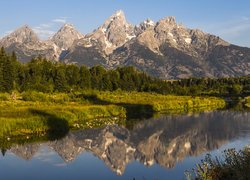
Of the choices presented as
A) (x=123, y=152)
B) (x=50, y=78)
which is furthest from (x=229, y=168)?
(x=50, y=78)

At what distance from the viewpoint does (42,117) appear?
66.1 meters

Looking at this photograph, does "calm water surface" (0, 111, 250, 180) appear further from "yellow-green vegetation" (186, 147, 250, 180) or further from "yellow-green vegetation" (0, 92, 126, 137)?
"yellow-green vegetation" (186, 147, 250, 180)

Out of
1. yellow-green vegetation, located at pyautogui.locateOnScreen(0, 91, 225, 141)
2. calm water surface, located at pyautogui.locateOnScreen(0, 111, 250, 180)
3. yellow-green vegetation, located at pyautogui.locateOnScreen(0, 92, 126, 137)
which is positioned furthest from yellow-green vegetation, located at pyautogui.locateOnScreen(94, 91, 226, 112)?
calm water surface, located at pyautogui.locateOnScreen(0, 111, 250, 180)

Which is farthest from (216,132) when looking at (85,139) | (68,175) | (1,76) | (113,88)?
(113,88)

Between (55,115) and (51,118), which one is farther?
(55,115)

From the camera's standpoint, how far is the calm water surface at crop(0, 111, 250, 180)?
1656 inches

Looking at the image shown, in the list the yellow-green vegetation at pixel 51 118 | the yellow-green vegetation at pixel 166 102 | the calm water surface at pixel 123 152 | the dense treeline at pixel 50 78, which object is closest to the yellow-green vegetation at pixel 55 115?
the yellow-green vegetation at pixel 51 118

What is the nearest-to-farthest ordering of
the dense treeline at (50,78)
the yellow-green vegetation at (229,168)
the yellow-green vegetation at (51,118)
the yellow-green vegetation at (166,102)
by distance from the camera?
1. the yellow-green vegetation at (229,168)
2. the yellow-green vegetation at (51,118)
3. the yellow-green vegetation at (166,102)
4. the dense treeline at (50,78)

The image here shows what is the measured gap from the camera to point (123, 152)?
5466 centimetres

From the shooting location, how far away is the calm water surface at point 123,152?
42.1 meters

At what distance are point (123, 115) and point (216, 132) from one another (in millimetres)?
28614

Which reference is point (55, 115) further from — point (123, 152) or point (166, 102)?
point (166, 102)

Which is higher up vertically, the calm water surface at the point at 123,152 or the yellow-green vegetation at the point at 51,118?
the yellow-green vegetation at the point at 51,118

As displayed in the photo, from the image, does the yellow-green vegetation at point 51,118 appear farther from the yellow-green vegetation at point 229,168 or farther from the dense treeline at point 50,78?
the yellow-green vegetation at point 229,168
